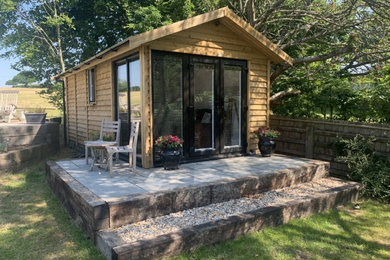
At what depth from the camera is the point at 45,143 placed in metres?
8.34

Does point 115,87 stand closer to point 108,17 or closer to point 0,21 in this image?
point 108,17

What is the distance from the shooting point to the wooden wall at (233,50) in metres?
5.65

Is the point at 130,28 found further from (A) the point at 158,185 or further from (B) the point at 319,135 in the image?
(A) the point at 158,185

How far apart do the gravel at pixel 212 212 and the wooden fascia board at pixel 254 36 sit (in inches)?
119

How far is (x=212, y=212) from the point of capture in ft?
13.0

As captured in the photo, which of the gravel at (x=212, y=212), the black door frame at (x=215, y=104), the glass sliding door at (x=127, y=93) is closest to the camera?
the gravel at (x=212, y=212)

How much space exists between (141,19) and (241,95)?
28.3ft

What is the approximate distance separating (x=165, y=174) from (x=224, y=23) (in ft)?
10.9

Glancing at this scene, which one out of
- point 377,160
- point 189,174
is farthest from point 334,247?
point 377,160

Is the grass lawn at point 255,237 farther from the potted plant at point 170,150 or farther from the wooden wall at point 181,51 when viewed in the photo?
the wooden wall at point 181,51

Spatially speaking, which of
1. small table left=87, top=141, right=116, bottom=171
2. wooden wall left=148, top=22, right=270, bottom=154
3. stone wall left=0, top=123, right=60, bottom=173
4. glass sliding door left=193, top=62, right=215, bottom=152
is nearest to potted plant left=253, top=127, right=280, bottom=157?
wooden wall left=148, top=22, right=270, bottom=154

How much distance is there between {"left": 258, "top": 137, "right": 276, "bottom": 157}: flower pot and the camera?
658cm

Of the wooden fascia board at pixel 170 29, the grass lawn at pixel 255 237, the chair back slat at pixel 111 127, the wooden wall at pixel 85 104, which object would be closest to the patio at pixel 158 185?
the grass lawn at pixel 255 237

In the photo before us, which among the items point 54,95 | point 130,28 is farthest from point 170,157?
point 54,95
